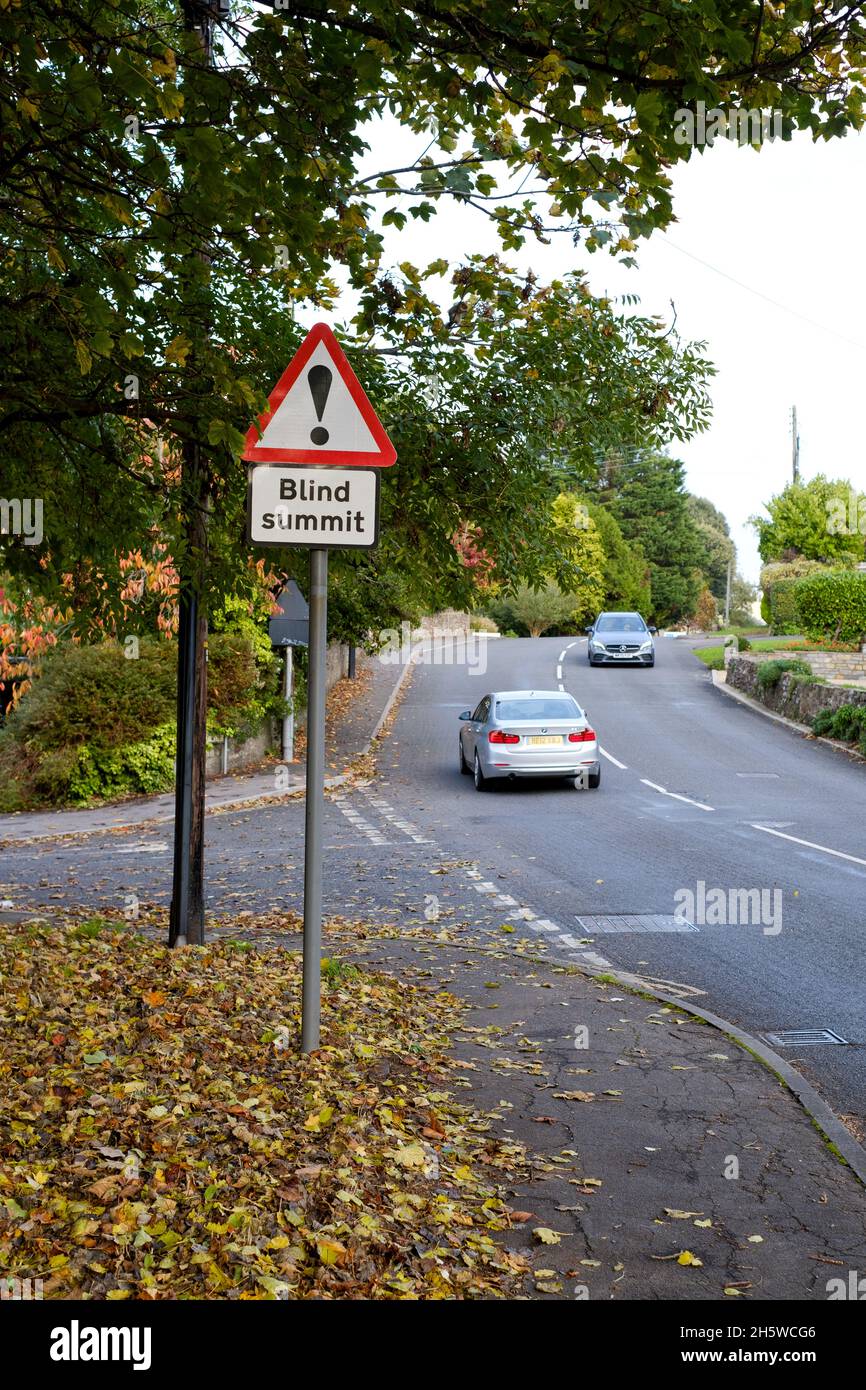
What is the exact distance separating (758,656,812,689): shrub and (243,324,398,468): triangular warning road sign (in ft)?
91.8

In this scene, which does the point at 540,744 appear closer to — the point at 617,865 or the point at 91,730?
the point at 91,730

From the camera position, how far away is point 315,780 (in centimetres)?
543

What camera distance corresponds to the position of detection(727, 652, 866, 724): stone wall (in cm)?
2814

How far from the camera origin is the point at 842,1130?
5441mm

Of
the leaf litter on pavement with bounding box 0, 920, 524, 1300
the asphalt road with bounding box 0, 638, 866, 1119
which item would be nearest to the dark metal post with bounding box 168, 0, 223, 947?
the leaf litter on pavement with bounding box 0, 920, 524, 1300

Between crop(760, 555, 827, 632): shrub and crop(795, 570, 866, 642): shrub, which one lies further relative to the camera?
crop(760, 555, 827, 632): shrub

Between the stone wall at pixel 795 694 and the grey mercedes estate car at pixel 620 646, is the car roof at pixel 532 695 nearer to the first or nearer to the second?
the stone wall at pixel 795 694

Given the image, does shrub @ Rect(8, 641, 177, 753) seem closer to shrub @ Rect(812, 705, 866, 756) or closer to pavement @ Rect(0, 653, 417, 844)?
pavement @ Rect(0, 653, 417, 844)

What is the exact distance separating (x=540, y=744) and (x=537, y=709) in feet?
2.21

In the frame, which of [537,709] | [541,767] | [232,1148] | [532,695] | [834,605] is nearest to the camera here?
[232,1148]

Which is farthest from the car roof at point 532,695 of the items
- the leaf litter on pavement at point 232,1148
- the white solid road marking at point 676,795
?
the leaf litter on pavement at point 232,1148

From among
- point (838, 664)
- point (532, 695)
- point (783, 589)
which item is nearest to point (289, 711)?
point (532, 695)

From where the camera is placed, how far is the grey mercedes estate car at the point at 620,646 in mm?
45031

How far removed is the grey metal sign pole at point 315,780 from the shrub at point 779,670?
2789 cm
